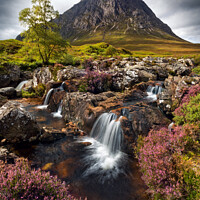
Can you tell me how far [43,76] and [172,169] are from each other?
2944 centimetres

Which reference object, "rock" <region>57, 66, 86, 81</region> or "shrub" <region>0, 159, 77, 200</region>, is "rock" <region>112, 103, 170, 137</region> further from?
"rock" <region>57, 66, 86, 81</region>

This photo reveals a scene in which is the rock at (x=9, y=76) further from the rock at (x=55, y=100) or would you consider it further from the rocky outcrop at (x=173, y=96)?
the rocky outcrop at (x=173, y=96)

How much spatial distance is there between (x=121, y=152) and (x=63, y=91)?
46.6 feet

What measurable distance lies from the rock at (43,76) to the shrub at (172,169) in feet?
86.5

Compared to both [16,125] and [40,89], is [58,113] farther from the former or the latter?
[40,89]

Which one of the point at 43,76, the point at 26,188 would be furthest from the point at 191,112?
the point at 43,76

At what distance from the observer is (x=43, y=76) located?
2862 centimetres

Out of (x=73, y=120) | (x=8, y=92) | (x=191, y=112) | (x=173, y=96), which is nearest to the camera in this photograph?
(x=191, y=112)

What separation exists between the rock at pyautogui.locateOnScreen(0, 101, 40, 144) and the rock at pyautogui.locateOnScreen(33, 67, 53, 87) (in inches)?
680

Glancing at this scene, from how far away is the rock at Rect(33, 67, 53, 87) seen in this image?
28031mm

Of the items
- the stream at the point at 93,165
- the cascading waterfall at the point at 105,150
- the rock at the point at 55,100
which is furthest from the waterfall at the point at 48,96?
the cascading waterfall at the point at 105,150

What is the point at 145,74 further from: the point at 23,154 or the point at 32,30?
the point at 32,30

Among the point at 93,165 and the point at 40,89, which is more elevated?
the point at 40,89

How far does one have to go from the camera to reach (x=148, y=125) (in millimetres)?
11172
